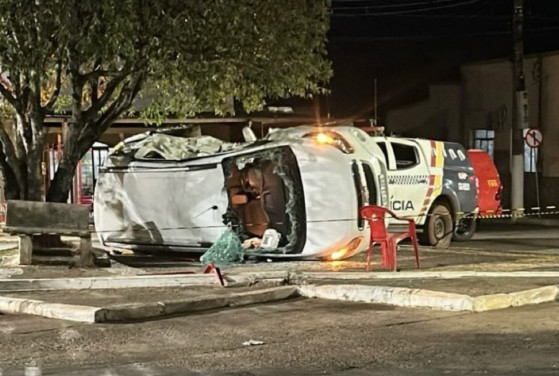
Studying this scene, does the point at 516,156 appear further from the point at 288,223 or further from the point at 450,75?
the point at 288,223

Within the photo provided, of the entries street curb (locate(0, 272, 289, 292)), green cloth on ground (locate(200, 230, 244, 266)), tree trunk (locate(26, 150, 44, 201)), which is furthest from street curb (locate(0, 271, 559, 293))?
tree trunk (locate(26, 150, 44, 201))

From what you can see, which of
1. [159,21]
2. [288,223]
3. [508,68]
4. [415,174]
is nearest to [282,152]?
[288,223]

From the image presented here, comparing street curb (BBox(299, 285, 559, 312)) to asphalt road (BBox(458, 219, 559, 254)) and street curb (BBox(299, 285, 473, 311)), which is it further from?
asphalt road (BBox(458, 219, 559, 254))

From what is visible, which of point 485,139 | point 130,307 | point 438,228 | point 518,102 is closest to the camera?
point 130,307

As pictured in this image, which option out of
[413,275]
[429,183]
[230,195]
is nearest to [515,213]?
[429,183]

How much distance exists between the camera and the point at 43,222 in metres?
13.3

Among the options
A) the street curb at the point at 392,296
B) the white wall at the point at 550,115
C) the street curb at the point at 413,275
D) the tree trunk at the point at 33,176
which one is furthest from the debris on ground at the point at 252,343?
the white wall at the point at 550,115

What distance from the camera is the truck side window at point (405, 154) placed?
56.6 ft

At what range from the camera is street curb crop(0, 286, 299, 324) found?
30.5 ft

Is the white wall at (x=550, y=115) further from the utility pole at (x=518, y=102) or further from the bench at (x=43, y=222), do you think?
the bench at (x=43, y=222)

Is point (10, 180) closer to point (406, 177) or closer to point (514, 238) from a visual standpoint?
point (406, 177)

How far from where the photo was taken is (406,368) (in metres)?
6.95

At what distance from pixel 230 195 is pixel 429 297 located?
540 cm

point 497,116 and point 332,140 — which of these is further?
point 497,116
